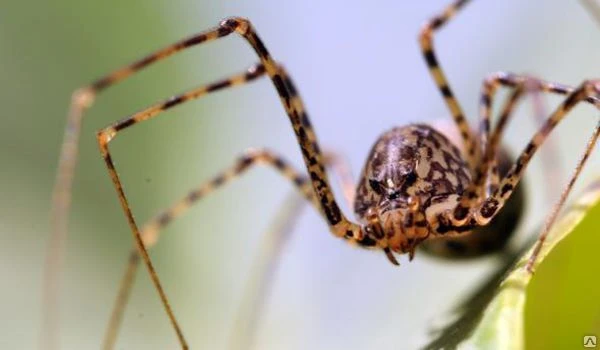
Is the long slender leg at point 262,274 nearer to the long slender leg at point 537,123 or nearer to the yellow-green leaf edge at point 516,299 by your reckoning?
the long slender leg at point 537,123

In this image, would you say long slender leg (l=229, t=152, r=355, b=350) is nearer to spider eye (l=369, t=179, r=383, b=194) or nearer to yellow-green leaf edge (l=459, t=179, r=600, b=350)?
spider eye (l=369, t=179, r=383, b=194)

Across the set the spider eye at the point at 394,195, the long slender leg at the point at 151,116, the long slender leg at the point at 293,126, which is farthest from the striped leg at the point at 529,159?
the long slender leg at the point at 151,116

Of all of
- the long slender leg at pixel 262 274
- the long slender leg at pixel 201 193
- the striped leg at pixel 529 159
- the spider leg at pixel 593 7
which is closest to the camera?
the striped leg at pixel 529 159

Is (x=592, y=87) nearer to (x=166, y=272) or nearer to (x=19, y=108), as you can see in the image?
(x=166, y=272)

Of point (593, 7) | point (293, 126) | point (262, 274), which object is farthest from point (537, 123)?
point (262, 274)

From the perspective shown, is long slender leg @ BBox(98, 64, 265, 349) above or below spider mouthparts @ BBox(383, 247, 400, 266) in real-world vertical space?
above

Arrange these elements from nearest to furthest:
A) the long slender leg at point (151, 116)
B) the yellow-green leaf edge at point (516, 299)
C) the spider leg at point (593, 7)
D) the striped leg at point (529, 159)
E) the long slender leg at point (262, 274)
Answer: the yellow-green leaf edge at point (516, 299) < the striped leg at point (529, 159) < the long slender leg at point (151, 116) < the spider leg at point (593, 7) < the long slender leg at point (262, 274)

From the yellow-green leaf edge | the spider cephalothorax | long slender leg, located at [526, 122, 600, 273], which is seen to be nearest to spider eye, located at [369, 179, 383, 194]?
the spider cephalothorax
